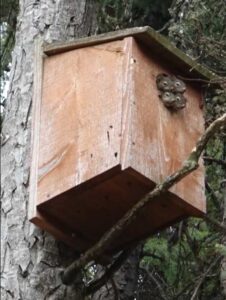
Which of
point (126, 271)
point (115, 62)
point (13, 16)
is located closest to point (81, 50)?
point (115, 62)

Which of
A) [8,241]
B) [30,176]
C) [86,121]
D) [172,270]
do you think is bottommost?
[172,270]

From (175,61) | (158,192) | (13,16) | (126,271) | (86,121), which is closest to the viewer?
(158,192)

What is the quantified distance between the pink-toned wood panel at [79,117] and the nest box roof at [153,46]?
26mm

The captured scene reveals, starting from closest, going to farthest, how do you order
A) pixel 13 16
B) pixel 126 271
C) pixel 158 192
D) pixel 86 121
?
pixel 158 192
pixel 86 121
pixel 126 271
pixel 13 16

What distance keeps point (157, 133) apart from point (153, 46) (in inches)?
13.1

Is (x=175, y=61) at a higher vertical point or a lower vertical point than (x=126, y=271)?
higher

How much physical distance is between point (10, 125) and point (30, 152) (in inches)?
7.4

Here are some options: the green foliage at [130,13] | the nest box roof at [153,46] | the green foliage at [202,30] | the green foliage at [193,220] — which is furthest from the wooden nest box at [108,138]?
the green foliage at [130,13]

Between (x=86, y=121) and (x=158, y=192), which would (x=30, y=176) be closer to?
(x=86, y=121)

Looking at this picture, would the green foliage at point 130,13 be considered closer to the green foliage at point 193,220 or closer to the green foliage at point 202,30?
the green foliage at point 193,220

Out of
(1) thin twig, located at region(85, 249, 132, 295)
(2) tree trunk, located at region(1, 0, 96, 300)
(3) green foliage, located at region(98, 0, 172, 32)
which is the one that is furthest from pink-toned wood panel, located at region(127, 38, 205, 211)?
(3) green foliage, located at region(98, 0, 172, 32)

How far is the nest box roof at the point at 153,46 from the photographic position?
3236mm

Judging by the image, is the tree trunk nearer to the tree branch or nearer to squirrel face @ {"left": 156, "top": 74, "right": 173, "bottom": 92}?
the tree branch

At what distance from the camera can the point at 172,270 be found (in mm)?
4617
